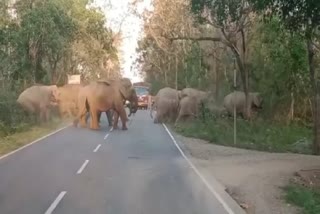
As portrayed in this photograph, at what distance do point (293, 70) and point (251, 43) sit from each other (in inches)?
249

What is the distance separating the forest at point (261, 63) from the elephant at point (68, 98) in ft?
21.1

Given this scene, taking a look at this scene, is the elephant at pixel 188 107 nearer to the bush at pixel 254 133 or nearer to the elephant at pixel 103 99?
the bush at pixel 254 133

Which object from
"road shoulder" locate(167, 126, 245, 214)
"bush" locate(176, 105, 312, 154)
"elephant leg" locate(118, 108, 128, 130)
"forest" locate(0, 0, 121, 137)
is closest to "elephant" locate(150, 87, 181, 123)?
"bush" locate(176, 105, 312, 154)

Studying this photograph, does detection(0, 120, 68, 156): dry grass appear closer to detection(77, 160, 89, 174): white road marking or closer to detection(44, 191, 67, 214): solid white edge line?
detection(77, 160, 89, 174): white road marking

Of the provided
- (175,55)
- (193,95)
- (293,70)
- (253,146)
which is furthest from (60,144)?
(175,55)

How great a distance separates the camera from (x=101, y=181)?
42.0 feet

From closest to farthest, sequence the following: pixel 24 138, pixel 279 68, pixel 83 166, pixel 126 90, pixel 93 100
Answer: pixel 83 166 < pixel 24 138 < pixel 93 100 < pixel 279 68 < pixel 126 90

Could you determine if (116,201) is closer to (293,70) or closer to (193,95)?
(293,70)

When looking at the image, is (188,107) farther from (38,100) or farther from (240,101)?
(38,100)

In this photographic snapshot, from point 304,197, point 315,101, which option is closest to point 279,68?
point 315,101

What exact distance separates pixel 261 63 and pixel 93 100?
407 inches

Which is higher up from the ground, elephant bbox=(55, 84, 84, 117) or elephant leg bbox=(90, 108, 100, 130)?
elephant bbox=(55, 84, 84, 117)

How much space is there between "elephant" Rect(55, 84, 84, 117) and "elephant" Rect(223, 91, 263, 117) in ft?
30.8

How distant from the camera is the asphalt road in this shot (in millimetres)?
9891
